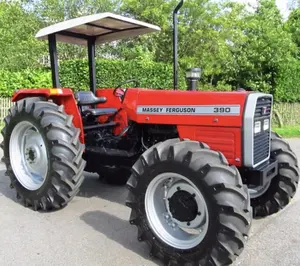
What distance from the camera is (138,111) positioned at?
3.69 metres

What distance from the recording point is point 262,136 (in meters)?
3.36

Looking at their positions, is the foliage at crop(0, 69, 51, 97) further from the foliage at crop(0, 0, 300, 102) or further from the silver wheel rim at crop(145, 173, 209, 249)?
the silver wheel rim at crop(145, 173, 209, 249)

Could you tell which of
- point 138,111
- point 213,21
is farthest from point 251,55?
point 138,111

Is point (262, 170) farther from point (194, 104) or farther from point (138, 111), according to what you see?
point (138, 111)

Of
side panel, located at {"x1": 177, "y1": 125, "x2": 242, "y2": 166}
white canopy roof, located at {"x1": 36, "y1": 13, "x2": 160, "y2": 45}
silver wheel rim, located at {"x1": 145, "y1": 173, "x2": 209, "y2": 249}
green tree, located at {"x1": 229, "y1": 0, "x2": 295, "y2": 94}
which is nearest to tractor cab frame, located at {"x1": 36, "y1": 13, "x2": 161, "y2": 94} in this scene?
white canopy roof, located at {"x1": 36, "y1": 13, "x2": 160, "y2": 45}

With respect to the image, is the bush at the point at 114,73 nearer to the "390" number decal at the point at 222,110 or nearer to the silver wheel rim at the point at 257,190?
the silver wheel rim at the point at 257,190

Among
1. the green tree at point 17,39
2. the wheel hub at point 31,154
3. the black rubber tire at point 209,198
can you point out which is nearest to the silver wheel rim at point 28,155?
the wheel hub at point 31,154

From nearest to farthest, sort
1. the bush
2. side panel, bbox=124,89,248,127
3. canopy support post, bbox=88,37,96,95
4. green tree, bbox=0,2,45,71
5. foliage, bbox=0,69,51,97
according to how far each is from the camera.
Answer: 1. side panel, bbox=124,89,248,127
2. canopy support post, bbox=88,37,96,95
3. foliage, bbox=0,69,51,97
4. the bush
5. green tree, bbox=0,2,45,71

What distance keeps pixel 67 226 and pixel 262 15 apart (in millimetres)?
15337

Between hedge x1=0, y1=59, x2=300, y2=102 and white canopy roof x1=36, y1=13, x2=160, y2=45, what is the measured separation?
705cm

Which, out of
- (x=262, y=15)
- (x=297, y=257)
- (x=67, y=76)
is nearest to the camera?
(x=297, y=257)

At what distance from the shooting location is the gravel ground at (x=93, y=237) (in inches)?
118

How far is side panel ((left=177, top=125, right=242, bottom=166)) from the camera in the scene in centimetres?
308

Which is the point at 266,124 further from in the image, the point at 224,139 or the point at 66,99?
the point at 66,99
